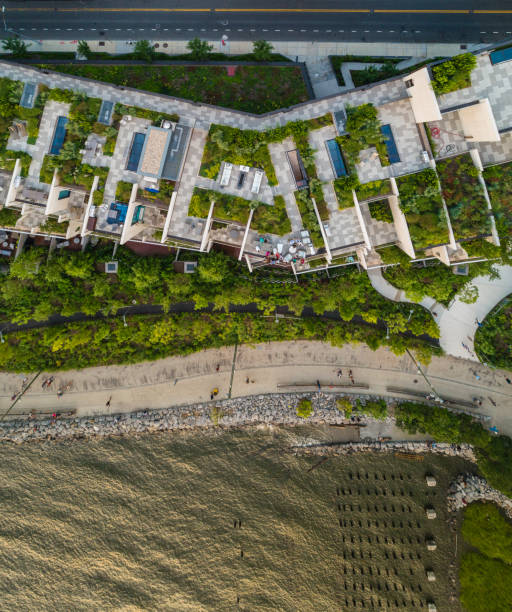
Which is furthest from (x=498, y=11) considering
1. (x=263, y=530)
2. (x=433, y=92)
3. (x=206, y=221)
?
(x=263, y=530)

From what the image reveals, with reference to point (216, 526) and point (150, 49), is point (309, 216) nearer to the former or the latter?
point (150, 49)

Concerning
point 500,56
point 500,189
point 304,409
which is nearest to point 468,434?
point 304,409

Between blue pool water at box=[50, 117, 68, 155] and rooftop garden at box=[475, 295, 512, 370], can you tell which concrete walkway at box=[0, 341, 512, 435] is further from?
blue pool water at box=[50, 117, 68, 155]

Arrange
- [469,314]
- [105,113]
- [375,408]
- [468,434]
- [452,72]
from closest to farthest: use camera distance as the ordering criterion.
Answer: [452,72]
[105,113]
[468,434]
[375,408]
[469,314]

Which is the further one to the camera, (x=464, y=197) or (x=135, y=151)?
(x=135, y=151)

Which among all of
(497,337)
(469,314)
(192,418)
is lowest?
(192,418)

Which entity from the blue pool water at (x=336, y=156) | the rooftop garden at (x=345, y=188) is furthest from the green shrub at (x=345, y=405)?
the blue pool water at (x=336, y=156)

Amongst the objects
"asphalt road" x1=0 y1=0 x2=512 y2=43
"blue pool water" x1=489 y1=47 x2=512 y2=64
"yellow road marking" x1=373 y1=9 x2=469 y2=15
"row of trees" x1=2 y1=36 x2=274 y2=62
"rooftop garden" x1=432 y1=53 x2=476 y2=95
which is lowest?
"rooftop garden" x1=432 y1=53 x2=476 y2=95

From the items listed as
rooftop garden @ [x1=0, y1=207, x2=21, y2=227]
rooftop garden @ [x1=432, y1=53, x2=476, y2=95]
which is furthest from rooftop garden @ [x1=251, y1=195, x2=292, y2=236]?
rooftop garden @ [x1=0, y1=207, x2=21, y2=227]
